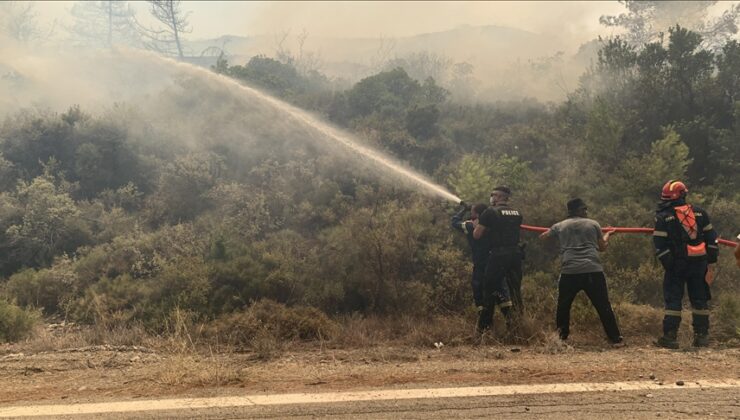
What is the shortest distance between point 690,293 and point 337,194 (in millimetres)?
7878

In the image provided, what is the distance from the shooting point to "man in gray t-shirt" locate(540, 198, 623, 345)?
5445mm

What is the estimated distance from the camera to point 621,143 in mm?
12555

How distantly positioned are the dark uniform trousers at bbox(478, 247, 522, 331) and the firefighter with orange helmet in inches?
64.1

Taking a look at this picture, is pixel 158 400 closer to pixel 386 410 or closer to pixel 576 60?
pixel 386 410

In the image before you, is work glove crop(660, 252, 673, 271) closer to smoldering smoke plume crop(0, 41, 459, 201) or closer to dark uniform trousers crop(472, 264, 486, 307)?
dark uniform trousers crop(472, 264, 486, 307)

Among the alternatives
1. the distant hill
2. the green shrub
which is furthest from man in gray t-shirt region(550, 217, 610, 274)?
the distant hill

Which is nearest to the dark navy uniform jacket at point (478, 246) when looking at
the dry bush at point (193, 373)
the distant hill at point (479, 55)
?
the dry bush at point (193, 373)

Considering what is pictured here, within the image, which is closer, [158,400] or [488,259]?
[158,400]

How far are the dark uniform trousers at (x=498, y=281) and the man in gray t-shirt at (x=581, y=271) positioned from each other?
605 mm

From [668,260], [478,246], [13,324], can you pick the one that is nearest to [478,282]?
[478,246]

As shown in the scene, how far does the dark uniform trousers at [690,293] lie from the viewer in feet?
17.4

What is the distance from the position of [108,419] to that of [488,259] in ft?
14.6

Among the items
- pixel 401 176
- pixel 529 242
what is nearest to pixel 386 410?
pixel 529 242

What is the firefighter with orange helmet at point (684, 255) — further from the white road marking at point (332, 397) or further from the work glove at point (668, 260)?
the white road marking at point (332, 397)
